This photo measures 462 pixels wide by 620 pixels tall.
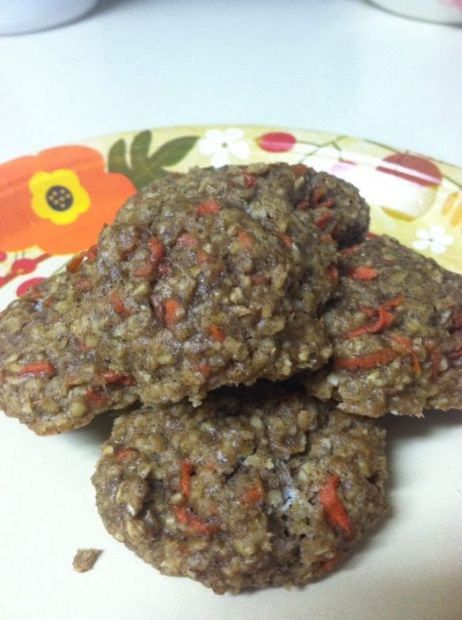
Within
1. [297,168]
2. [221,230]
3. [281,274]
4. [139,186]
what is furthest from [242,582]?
[139,186]

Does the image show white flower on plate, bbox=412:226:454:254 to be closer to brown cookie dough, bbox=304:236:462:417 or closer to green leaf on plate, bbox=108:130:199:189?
brown cookie dough, bbox=304:236:462:417

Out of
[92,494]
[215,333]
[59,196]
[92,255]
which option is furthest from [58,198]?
[215,333]

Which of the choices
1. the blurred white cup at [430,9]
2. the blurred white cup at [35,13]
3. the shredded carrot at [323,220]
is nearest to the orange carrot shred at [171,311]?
the shredded carrot at [323,220]

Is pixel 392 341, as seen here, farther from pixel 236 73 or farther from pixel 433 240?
pixel 236 73

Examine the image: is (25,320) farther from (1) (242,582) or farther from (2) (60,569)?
(1) (242,582)

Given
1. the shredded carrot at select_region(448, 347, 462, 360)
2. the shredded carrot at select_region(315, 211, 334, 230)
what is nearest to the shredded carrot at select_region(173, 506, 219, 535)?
the shredded carrot at select_region(448, 347, 462, 360)

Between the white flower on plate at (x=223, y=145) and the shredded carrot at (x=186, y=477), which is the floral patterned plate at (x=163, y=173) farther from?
the shredded carrot at (x=186, y=477)
